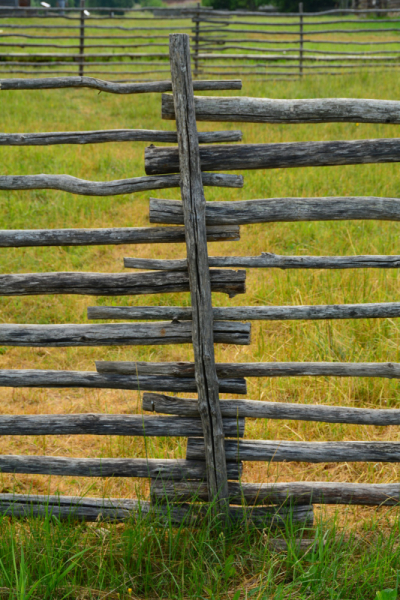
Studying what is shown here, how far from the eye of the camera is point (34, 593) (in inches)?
79.7

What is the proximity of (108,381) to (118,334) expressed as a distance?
0.21 metres

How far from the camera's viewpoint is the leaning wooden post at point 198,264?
2.21 meters

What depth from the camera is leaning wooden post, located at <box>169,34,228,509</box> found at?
221 cm

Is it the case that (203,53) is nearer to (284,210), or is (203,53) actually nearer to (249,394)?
(249,394)

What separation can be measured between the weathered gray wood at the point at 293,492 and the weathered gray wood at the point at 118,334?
51 centimetres

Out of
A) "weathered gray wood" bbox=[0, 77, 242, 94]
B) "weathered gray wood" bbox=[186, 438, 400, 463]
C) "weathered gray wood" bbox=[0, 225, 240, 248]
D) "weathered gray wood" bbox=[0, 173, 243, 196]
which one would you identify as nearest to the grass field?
"weathered gray wood" bbox=[186, 438, 400, 463]

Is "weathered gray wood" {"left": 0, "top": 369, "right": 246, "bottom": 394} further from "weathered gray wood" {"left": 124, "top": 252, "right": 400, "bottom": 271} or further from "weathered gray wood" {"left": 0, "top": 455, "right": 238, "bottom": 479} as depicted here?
"weathered gray wood" {"left": 124, "top": 252, "right": 400, "bottom": 271}

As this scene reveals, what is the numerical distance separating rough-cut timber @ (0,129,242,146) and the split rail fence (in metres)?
0.02

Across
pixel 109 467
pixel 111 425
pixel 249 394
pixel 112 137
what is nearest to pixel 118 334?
pixel 111 425

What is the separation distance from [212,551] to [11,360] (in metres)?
2.27

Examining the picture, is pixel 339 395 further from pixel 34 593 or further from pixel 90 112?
pixel 90 112

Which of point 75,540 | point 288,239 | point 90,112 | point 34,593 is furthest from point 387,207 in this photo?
point 90,112

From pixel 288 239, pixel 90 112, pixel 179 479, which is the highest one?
pixel 90 112

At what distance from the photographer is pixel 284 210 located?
2418 millimetres
